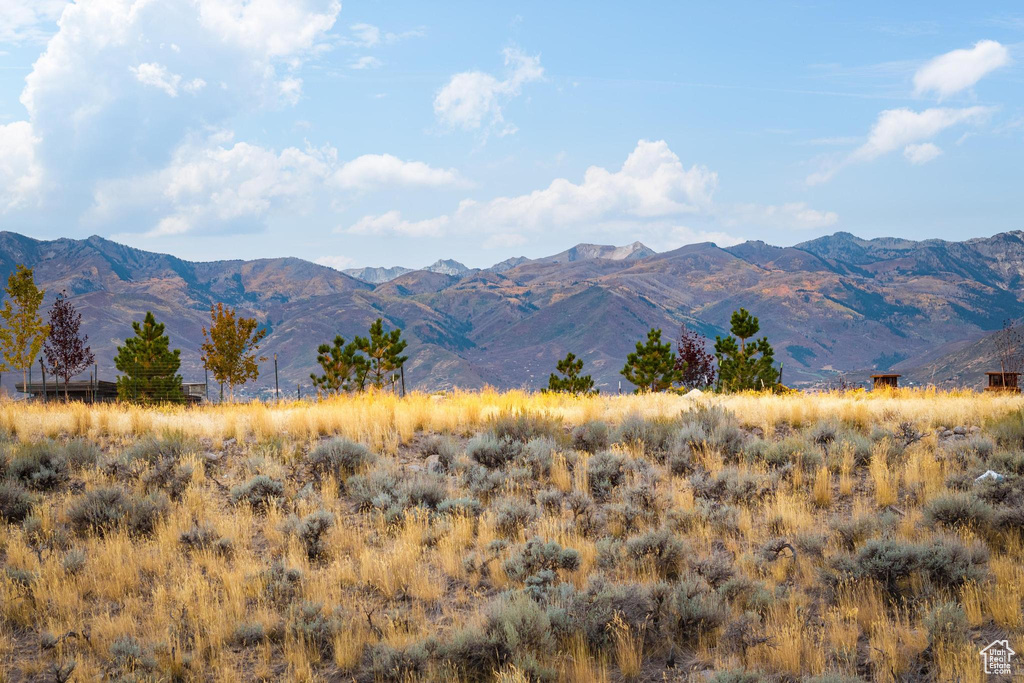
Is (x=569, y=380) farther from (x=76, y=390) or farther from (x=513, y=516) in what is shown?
(x=513, y=516)

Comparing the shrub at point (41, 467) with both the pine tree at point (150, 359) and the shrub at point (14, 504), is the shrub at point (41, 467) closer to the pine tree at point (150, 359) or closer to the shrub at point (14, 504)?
the shrub at point (14, 504)

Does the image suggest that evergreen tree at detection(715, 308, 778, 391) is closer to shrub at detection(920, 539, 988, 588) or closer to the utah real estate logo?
shrub at detection(920, 539, 988, 588)

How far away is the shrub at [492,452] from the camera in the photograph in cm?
1204

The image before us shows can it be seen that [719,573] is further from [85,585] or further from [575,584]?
[85,585]

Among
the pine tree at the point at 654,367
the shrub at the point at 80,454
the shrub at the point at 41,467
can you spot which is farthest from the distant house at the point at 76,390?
the pine tree at the point at 654,367

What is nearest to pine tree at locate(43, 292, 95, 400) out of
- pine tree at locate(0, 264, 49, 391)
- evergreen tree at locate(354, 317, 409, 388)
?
pine tree at locate(0, 264, 49, 391)

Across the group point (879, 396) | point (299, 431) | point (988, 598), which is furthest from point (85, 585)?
point (879, 396)

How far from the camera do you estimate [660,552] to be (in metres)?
8.49

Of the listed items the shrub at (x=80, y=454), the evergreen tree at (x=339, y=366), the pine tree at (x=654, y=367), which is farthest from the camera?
the pine tree at (x=654, y=367)

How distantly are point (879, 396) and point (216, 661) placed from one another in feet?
54.8

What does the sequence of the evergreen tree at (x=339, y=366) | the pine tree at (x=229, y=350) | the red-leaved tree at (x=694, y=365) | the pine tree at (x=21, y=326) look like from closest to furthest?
the pine tree at (x=21, y=326) < the pine tree at (x=229, y=350) < the evergreen tree at (x=339, y=366) < the red-leaved tree at (x=694, y=365)

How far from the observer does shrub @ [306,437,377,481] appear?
460 inches

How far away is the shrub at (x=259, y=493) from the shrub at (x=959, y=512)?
8.50 meters

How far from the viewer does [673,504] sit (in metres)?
10.3
